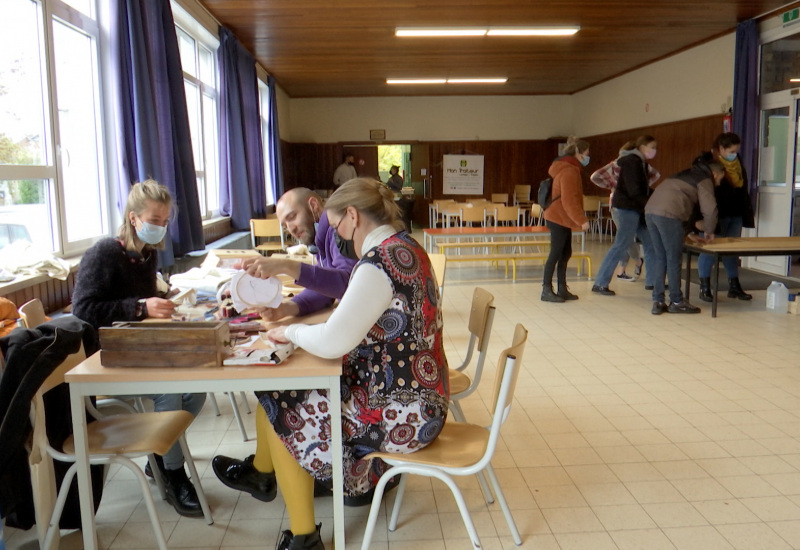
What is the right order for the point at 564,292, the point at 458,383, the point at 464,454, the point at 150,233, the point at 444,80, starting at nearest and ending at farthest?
the point at 464,454, the point at 458,383, the point at 150,233, the point at 564,292, the point at 444,80

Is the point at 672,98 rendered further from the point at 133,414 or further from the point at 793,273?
the point at 133,414

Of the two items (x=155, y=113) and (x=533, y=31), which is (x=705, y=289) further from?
(x=155, y=113)

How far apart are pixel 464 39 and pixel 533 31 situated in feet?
3.17

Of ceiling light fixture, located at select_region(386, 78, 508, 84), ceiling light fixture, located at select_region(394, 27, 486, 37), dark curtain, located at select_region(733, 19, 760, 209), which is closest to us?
dark curtain, located at select_region(733, 19, 760, 209)

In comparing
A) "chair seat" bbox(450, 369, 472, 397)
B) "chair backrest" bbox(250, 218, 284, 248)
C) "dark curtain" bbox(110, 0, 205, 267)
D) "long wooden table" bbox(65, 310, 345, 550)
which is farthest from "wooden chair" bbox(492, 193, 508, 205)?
"long wooden table" bbox(65, 310, 345, 550)

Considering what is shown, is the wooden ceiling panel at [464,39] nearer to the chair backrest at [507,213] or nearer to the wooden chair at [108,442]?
the chair backrest at [507,213]

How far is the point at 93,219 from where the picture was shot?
4699 mm

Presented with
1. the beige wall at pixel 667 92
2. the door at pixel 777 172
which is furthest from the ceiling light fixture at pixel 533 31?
the door at pixel 777 172

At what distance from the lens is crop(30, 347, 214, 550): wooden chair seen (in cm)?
201

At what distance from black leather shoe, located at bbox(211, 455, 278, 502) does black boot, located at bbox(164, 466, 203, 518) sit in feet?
0.40

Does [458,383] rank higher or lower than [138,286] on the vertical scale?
lower

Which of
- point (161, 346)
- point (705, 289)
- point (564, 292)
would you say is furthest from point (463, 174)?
point (161, 346)

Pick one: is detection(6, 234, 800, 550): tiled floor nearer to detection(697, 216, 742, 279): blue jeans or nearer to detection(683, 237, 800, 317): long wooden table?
detection(683, 237, 800, 317): long wooden table

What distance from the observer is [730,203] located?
21.1 feet
